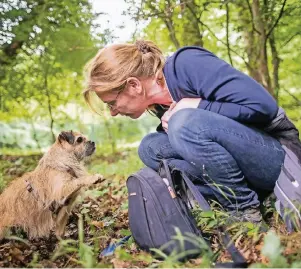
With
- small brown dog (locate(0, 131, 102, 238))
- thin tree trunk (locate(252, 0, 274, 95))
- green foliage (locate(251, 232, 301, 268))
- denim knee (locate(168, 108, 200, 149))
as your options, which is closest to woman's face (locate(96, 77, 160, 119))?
denim knee (locate(168, 108, 200, 149))

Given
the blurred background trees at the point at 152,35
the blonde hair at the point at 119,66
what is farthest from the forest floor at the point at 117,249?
the blurred background trees at the point at 152,35

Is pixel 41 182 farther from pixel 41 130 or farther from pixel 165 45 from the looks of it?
pixel 41 130

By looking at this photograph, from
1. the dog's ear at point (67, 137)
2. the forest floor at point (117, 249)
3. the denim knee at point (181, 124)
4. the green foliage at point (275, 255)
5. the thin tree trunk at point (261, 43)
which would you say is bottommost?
the forest floor at point (117, 249)

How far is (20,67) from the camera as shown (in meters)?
9.05

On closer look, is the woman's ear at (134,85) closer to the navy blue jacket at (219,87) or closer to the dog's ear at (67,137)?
the navy blue jacket at (219,87)

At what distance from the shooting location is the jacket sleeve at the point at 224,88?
2729 millimetres

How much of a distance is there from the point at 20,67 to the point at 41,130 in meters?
5.31

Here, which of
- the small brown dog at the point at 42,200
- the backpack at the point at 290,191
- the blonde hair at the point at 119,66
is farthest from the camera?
the small brown dog at the point at 42,200

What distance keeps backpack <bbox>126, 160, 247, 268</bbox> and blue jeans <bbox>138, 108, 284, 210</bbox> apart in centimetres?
21

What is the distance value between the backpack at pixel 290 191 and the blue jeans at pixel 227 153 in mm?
85

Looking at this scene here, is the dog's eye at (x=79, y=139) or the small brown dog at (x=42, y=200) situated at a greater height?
the dog's eye at (x=79, y=139)

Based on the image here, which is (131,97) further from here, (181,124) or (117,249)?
A: (117,249)

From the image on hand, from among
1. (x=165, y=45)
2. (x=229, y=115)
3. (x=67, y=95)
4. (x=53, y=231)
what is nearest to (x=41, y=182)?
(x=53, y=231)

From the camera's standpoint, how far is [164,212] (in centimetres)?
256
